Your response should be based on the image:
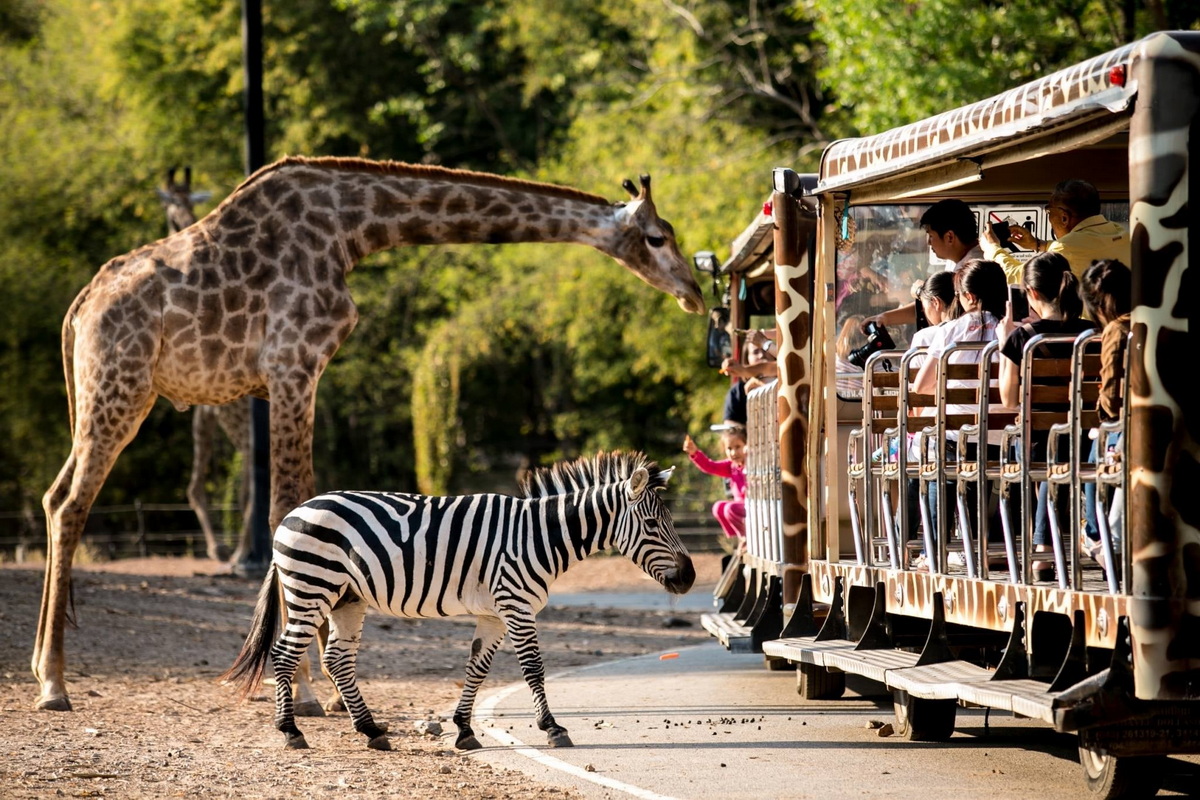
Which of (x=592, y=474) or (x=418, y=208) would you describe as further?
(x=418, y=208)

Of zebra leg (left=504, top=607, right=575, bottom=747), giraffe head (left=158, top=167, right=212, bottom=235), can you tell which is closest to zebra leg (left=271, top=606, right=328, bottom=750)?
zebra leg (left=504, top=607, right=575, bottom=747)

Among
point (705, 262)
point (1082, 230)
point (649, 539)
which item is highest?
point (705, 262)

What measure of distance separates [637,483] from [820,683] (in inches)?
88.0

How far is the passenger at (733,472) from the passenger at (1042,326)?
17.0 ft

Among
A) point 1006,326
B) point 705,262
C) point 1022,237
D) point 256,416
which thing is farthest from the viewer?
point 256,416

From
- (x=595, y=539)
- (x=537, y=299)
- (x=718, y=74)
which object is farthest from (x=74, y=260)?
(x=595, y=539)

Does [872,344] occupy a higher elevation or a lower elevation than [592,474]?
higher

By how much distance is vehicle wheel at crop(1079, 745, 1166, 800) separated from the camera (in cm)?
620

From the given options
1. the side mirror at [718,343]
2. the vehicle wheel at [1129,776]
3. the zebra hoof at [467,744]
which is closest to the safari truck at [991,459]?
the vehicle wheel at [1129,776]

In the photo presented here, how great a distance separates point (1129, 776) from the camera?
6.26m

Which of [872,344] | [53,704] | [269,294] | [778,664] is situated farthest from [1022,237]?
[53,704]

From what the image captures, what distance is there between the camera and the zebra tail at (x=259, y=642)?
8930mm

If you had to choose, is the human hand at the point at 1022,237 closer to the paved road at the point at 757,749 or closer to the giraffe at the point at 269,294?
the giraffe at the point at 269,294

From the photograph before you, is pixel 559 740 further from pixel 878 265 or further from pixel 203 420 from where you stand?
pixel 203 420
